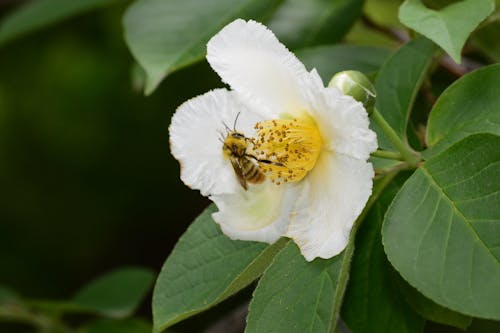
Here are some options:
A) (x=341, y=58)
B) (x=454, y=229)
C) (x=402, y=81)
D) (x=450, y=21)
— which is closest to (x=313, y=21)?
(x=341, y=58)

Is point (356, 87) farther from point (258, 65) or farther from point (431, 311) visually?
point (431, 311)

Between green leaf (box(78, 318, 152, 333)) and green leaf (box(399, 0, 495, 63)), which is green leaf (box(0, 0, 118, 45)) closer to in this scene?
green leaf (box(78, 318, 152, 333))

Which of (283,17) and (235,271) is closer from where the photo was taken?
(235,271)

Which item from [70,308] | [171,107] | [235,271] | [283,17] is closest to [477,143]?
[235,271]

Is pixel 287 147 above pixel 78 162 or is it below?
above

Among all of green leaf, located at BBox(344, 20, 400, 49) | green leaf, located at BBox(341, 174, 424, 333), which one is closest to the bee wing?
green leaf, located at BBox(341, 174, 424, 333)

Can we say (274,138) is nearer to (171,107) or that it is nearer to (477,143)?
(477,143)

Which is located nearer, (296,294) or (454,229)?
(454,229)
